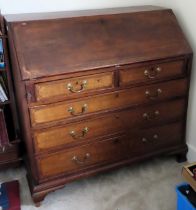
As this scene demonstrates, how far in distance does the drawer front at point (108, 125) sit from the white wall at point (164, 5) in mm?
151

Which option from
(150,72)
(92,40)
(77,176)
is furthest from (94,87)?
(77,176)

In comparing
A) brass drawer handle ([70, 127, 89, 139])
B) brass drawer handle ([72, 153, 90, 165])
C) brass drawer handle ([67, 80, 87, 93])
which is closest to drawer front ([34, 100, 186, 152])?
brass drawer handle ([70, 127, 89, 139])

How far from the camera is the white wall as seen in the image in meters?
1.94

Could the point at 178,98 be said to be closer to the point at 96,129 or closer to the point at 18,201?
the point at 96,129

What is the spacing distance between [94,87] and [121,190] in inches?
29.2

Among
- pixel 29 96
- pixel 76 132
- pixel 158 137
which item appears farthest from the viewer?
pixel 158 137

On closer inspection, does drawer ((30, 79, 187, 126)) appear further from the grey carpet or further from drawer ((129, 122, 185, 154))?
the grey carpet

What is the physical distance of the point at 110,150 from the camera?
194 cm

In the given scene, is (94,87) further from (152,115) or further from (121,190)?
(121,190)

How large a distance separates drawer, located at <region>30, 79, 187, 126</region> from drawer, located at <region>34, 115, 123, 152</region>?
7 centimetres

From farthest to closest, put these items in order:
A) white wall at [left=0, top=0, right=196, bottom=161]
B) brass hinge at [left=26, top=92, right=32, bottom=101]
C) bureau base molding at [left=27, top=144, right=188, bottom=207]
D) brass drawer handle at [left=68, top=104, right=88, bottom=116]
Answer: white wall at [left=0, top=0, right=196, bottom=161], bureau base molding at [left=27, top=144, right=188, bottom=207], brass drawer handle at [left=68, top=104, right=88, bottom=116], brass hinge at [left=26, top=92, right=32, bottom=101]

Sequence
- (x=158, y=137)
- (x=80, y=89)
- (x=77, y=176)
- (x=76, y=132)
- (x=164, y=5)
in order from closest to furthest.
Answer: (x=80, y=89) < (x=76, y=132) < (x=77, y=176) < (x=158, y=137) < (x=164, y=5)

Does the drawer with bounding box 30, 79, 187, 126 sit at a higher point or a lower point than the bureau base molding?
higher

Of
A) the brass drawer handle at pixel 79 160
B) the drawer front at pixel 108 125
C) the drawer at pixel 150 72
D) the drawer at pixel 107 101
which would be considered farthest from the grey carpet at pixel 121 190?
the drawer at pixel 150 72
